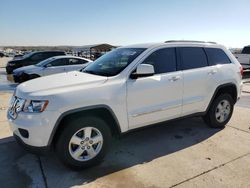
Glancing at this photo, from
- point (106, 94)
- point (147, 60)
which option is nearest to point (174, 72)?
point (147, 60)

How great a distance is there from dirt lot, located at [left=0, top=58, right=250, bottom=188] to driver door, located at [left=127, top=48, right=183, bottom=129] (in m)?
0.54

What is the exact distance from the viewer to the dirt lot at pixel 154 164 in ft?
11.0

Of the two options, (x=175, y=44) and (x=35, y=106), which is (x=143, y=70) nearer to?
(x=175, y=44)

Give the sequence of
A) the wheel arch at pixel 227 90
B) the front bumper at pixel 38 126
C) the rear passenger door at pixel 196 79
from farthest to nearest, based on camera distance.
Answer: the wheel arch at pixel 227 90
the rear passenger door at pixel 196 79
the front bumper at pixel 38 126

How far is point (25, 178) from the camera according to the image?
3.46 m

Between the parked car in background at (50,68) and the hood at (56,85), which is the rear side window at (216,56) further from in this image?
the parked car in background at (50,68)

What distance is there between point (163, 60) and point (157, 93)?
0.64 m

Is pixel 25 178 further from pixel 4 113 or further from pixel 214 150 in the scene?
pixel 4 113

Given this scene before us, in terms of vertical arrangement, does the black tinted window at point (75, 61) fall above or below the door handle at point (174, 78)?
below

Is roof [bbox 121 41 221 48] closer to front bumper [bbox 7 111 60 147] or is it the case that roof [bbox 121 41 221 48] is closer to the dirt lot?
the dirt lot

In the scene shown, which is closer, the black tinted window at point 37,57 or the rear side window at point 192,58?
the rear side window at point 192,58

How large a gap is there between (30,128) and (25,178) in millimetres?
734

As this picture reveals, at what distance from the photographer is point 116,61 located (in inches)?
171

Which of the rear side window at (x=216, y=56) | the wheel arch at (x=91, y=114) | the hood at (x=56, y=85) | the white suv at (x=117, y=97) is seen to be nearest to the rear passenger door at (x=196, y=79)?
the white suv at (x=117, y=97)
